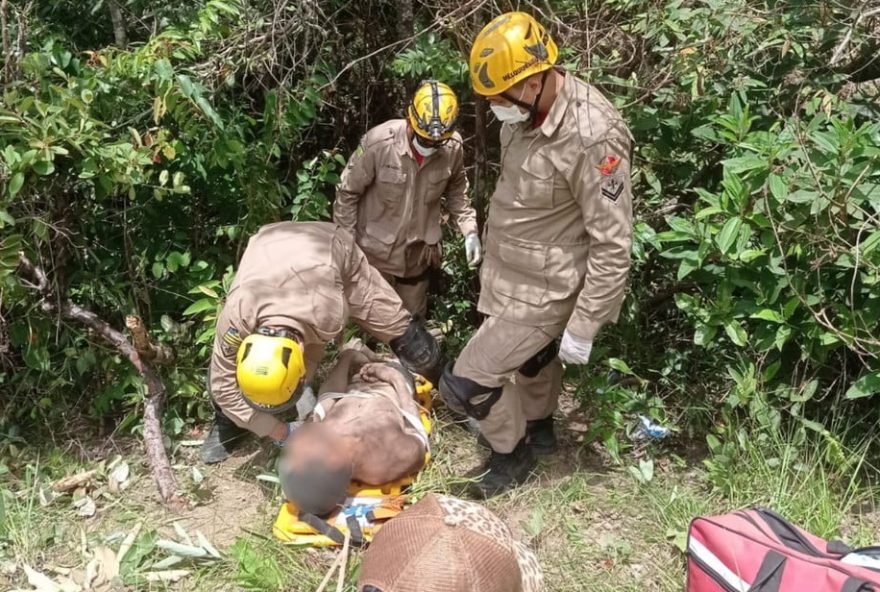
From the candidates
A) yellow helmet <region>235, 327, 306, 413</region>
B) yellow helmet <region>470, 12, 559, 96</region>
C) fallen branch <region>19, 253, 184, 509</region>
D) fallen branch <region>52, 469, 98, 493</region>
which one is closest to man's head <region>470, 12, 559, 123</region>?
yellow helmet <region>470, 12, 559, 96</region>

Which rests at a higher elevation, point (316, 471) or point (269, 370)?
point (269, 370)

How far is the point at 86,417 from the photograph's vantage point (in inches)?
160

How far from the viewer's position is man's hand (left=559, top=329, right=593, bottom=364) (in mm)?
2926

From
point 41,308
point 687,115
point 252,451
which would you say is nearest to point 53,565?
point 252,451

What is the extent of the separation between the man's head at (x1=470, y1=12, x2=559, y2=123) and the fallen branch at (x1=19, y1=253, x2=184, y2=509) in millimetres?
2175

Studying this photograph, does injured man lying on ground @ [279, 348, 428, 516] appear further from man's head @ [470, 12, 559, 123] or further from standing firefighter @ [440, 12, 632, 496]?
man's head @ [470, 12, 559, 123]

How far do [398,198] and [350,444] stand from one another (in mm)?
1328

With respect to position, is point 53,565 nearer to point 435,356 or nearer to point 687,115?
point 435,356

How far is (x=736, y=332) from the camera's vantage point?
3012 mm

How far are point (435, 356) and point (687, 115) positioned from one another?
1.65 meters

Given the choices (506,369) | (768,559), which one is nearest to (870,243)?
(768,559)

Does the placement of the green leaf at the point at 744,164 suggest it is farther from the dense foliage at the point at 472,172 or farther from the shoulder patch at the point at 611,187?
the shoulder patch at the point at 611,187

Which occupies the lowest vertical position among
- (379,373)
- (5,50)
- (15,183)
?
(379,373)

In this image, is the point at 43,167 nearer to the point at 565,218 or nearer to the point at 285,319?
the point at 285,319
